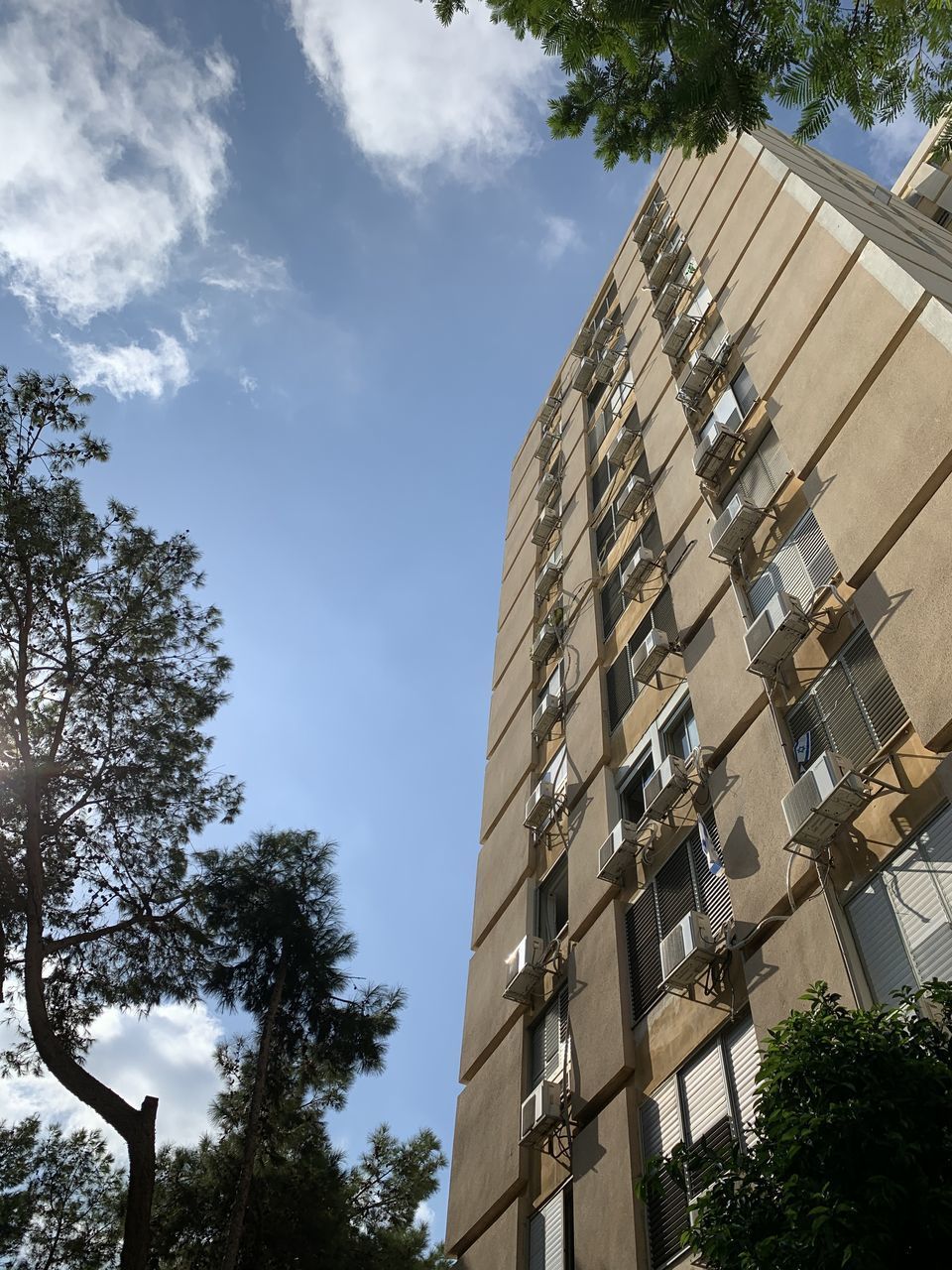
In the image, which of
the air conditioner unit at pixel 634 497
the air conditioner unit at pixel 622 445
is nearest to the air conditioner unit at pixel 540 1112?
the air conditioner unit at pixel 634 497

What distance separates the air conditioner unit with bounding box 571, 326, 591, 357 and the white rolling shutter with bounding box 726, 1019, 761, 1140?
1932 cm

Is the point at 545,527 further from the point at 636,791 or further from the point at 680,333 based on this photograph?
the point at 636,791

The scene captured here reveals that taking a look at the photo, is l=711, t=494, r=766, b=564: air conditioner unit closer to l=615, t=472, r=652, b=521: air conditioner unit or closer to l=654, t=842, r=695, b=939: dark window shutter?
l=654, t=842, r=695, b=939: dark window shutter

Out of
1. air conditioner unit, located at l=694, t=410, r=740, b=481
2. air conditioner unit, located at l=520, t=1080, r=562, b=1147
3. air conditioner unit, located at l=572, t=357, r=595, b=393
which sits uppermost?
air conditioner unit, located at l=572, t=357, r=595, b=393

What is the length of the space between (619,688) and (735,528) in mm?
3687

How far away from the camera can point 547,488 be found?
966 inches

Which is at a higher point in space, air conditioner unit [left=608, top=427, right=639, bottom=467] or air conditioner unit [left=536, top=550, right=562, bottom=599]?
air conditioner unit [left=536, top=550, right=562, bottom=599]

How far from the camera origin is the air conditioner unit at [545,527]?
75.2 feet

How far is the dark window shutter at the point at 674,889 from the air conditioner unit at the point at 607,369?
1391cm

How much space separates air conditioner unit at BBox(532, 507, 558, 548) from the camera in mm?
22922

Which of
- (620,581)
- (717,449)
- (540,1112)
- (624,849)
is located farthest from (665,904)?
(620,581)

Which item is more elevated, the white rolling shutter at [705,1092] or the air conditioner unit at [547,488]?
the air conditioner unit at [547,488]

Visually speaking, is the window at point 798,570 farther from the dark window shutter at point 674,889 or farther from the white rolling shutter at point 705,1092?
the white rolling shutter at point 705,1092

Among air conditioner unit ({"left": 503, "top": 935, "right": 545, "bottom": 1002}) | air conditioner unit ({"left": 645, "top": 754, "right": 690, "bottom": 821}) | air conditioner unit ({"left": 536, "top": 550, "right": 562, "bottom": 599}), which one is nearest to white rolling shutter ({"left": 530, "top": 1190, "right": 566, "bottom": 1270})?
air conditioner unit ({"left": 503, "top": 935, "right": 545, "bottom": 1002})
